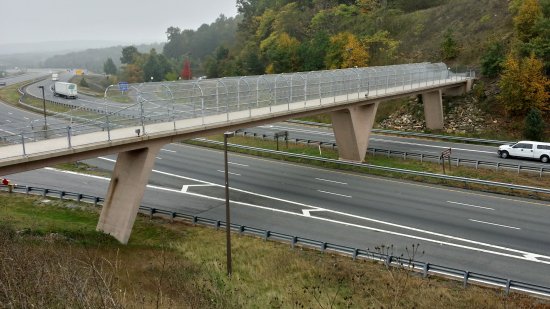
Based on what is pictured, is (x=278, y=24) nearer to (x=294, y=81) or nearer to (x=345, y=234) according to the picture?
(x=294, y=81)

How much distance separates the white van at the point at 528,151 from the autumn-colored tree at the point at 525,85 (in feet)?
28.8

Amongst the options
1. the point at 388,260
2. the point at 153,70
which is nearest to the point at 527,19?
the point at 388,260

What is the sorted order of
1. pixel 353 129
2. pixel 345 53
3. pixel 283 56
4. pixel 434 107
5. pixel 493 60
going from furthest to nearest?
pixel 283 56, pixel 345 53, pixel 493 60, pixel 434 107, pixel 353 129

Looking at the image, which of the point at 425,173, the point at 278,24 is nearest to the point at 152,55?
the point at 278,24

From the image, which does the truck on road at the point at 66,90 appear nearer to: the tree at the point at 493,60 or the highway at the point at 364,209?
the highway at the point at 364,209

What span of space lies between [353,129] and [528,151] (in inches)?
623

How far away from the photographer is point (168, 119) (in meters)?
A: 27.1

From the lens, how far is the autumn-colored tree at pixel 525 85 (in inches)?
1886

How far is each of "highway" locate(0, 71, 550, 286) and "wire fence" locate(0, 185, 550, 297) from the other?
1.17 metres

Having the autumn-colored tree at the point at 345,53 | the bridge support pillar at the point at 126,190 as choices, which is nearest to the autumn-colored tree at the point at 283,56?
the autumn-colored tree at the point at 345,53

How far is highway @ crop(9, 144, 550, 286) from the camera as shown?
24.1 meters

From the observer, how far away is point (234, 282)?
21.2 meters

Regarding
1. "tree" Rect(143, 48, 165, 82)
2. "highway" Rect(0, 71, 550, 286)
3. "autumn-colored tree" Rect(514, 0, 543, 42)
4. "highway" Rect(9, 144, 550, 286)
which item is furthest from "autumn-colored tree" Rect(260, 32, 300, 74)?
"tree" Rect(143, 48, 165, 82)

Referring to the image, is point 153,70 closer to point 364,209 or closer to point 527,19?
point 527,19
